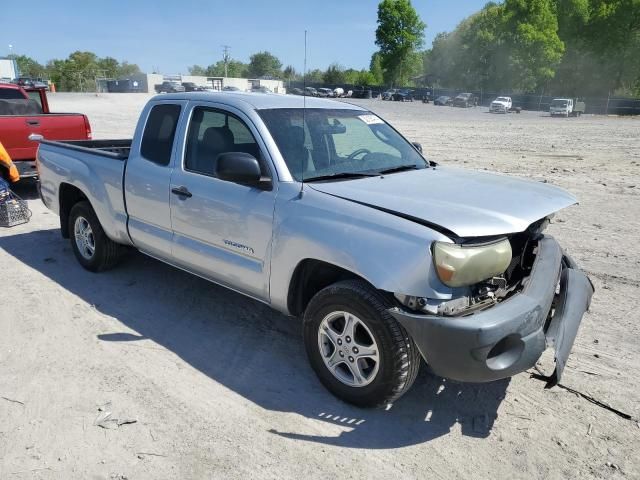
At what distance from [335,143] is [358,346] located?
1.76 meters

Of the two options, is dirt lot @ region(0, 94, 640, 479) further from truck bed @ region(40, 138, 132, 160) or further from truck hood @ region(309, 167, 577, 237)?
truck bed @ region(40, 138, 132, 160)

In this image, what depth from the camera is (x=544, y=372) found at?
379 cm

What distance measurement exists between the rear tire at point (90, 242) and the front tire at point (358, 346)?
9.63ft

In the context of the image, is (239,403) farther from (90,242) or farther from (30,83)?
(30,83)

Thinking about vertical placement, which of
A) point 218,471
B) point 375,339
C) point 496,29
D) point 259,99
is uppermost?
point 496,29

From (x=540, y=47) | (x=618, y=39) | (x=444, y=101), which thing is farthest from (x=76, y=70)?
(x=618, y=39)

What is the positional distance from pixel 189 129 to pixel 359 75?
113 m

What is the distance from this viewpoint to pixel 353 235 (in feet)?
10.3

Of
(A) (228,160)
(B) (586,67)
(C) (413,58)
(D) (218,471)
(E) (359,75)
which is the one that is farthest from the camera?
(E) (359,75)

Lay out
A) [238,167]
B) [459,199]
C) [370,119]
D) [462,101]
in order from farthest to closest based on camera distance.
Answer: [462,101] → [370,119] → [238,167] → [459,199]

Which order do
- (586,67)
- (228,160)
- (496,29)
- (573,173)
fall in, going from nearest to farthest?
(228,160), (573,173), (586,67), (496,29)

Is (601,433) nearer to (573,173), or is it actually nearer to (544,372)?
(544,372)

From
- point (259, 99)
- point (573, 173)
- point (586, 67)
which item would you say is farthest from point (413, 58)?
point (259, 99)

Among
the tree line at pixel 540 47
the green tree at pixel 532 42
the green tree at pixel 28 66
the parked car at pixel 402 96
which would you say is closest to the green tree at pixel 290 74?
the tree line at pixel 540 47
